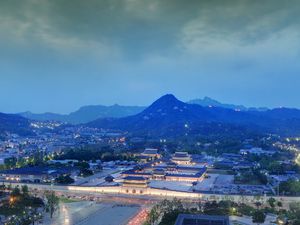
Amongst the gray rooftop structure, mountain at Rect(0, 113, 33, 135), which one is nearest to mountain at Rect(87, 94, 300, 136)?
mountain at Rect(0, 113, 33, 135)

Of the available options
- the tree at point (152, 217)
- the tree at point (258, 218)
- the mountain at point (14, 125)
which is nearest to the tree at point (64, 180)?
the tree at point (152, 217)

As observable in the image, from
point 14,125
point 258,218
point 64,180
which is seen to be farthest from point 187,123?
point 258,218

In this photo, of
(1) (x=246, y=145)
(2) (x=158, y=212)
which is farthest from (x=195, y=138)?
(2) (x=158, y=212)

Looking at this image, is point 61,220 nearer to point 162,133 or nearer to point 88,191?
point 88,191

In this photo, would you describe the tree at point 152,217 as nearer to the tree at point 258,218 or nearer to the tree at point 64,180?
the tree at point 258,218

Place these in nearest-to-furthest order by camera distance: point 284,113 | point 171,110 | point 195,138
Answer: point 195,138 → point 171,110 → point 284,113

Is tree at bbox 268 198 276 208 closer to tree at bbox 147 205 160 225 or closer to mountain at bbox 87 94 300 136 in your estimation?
tree at bbox 147 205 160 225

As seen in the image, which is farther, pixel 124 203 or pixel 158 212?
pixel 124 203
